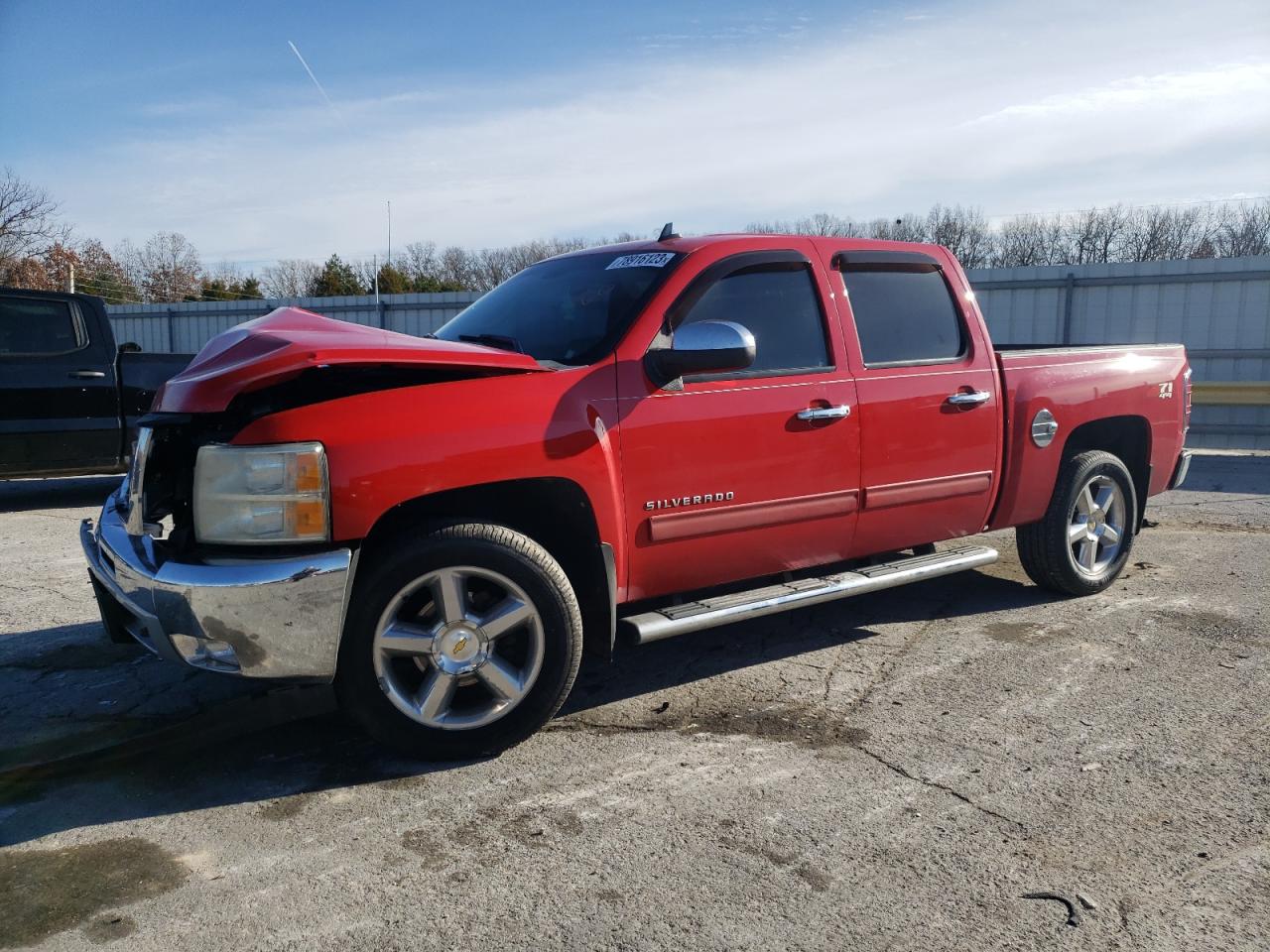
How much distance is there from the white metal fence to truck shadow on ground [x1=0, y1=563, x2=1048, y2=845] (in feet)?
36.6

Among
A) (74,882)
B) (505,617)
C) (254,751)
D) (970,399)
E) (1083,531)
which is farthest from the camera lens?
(1083,531)

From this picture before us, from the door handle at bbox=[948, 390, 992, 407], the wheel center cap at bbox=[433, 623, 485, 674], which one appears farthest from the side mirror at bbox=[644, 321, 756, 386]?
the door handle at bbox=[948, 390, 992, 407]

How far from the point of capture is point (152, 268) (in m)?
38.1

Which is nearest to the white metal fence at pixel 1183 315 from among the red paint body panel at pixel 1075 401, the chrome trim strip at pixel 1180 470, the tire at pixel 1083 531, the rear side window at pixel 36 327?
the chrome trim strip at pixel 1180 470

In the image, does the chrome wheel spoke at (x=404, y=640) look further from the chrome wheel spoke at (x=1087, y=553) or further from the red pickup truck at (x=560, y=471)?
the chrome wheel spoke at (x=1087, y=553)

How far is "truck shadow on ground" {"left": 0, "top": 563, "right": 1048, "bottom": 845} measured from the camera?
3117 millimetres

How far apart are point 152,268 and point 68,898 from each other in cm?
4047

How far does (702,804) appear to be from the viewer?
3.05m

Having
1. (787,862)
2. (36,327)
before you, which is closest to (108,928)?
(787,862)

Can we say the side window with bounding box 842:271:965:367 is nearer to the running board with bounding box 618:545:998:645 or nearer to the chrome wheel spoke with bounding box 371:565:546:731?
the running board with bounding box 618:545:998:645

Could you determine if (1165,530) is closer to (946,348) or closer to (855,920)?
(946,348)

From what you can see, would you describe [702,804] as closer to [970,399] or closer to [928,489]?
[928,489]

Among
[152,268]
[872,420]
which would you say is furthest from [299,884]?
[152,268]

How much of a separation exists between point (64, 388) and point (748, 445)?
22.9ft
